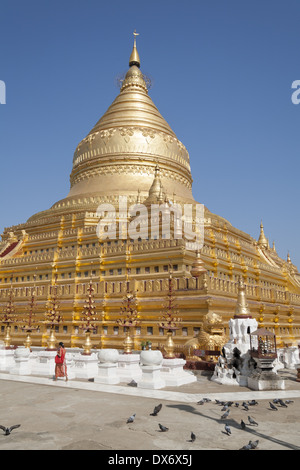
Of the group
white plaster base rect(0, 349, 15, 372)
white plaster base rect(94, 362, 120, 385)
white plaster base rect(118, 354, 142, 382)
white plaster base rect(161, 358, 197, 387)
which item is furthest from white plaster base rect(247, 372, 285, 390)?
white plaster base rect(0, 349, 15, 372)

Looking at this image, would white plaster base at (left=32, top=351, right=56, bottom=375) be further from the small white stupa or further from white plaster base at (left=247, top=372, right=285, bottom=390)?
white plaster base at (left=247, top=372, right=285, bottom=390)

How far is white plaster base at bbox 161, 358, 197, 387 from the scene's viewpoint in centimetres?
1585

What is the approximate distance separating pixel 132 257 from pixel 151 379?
13905 mm

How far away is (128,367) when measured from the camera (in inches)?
698

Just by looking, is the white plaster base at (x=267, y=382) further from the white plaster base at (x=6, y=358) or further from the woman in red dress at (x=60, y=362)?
the white plaster base at (x=6, y=358)

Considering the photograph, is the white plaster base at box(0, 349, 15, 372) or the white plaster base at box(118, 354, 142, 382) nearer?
the white plaster base at box(118, 354, 142, 382)

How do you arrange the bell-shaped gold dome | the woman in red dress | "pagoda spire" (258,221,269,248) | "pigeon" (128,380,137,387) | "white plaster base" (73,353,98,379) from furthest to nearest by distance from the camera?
"pagoda spire" (258,221,269,248)
the bell-shaped gold dome
"white plaster base" (73,353,98,379)
the woman in red dress
"pigeon" (128,380,137,387)

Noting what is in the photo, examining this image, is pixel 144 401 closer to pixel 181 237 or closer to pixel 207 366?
pixel 207 366

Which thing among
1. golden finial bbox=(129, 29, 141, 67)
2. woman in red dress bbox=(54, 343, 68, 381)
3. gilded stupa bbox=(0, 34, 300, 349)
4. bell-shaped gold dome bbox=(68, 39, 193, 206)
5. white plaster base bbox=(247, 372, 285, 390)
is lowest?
white plaster base bbox=(247, 372, 285, 390)

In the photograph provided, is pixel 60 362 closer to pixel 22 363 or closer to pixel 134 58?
pixel 22 363

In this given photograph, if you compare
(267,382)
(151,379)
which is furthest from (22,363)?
(267,382)

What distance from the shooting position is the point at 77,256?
103ft

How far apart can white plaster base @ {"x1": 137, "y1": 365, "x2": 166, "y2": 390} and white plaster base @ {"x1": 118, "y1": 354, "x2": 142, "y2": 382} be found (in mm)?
2068

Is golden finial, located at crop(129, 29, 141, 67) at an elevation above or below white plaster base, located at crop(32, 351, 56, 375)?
above
